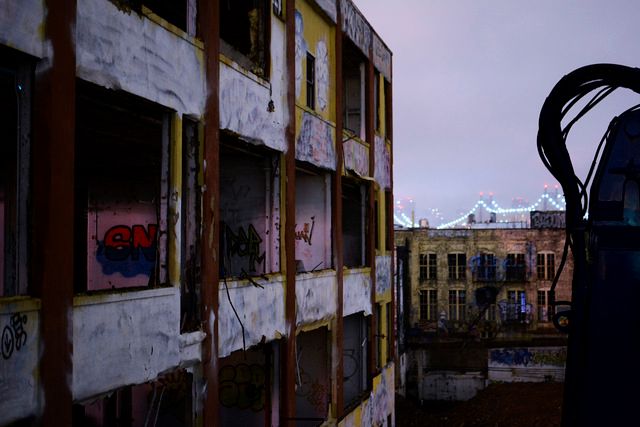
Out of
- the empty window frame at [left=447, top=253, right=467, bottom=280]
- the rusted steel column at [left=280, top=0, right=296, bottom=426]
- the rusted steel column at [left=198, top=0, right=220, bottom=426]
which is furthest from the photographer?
the empty window frame at [left=447, top=253, right=467, bottom=280]

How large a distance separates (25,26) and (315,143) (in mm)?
8324

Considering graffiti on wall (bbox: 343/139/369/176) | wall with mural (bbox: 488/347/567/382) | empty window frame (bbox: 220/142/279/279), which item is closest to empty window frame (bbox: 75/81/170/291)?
empty window frame (bbox: 220/142/279/279)

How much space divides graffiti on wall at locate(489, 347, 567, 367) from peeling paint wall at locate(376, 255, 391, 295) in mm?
18132

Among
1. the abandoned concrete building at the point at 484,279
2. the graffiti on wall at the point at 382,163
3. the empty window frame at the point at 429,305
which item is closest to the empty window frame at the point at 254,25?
the graffiti on wall at the point at 382,163

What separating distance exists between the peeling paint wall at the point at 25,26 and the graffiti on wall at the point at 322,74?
334 inches

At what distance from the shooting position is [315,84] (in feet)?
47.0

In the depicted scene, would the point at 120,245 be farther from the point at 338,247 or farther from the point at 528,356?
the point at 528,356

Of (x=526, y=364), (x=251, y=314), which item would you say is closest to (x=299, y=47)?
(x=251, y=314)

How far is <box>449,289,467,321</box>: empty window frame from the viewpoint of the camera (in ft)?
152

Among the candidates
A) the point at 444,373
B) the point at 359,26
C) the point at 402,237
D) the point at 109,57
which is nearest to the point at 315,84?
the point at 359,26

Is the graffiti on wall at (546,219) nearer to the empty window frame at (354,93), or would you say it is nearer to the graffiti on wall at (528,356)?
the graffiti on wall at (528,356)

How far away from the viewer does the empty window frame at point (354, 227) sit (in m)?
18.2

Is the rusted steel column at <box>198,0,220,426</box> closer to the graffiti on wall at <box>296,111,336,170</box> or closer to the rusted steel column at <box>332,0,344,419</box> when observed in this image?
the graffiti on wall at <box>296,111,336,170</box>

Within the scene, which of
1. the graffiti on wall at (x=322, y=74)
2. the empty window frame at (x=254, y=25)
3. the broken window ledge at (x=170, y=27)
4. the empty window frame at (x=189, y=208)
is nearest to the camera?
the broken window ledge at (x=170, y=27)
